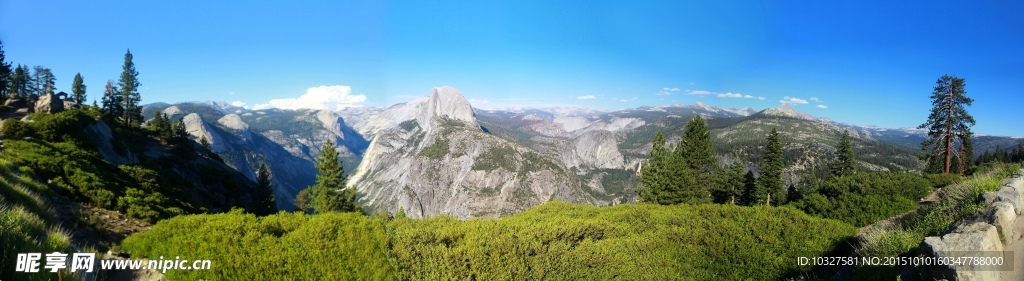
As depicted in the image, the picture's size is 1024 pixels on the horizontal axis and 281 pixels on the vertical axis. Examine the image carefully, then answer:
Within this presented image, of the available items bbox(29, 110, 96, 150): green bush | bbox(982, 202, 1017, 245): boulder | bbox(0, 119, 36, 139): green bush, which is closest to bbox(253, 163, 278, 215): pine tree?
bbox(29, 110, 96, 150): green bush

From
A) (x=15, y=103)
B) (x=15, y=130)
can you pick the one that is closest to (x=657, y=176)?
(x=15, y=130)

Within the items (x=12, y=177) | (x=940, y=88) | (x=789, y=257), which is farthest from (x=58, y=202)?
(x=940, y=88)

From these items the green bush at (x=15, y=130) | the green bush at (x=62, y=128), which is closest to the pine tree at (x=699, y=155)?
the green bush at (x=62, y=128)

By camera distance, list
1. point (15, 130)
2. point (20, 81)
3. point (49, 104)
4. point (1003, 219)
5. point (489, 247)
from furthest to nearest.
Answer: point (20, 81), point (49, 104), point (15, 130), point (489, 247), point (1003, 219)

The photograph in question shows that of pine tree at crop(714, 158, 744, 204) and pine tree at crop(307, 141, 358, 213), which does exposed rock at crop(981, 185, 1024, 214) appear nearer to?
pine tree at crop(307, 141, 358, 213)

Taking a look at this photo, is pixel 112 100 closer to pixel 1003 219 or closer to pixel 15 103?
pixel 15 103

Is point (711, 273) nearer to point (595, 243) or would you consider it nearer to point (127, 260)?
point (595, 243)
